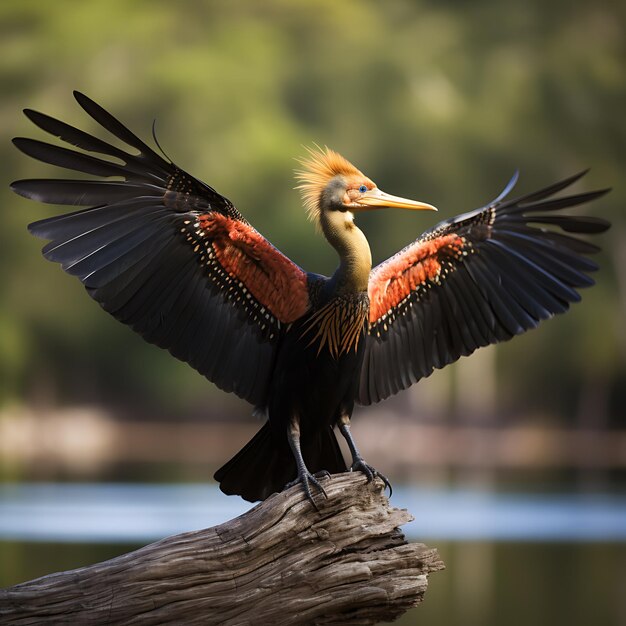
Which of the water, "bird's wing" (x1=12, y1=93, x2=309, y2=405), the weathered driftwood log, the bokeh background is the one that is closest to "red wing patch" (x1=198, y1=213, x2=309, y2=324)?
"bird's wing" (x1=12, y1=93, x2=309, y2=405)

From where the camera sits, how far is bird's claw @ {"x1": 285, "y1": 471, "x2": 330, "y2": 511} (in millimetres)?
4148

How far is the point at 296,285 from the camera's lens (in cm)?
450

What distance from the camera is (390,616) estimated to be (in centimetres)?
422

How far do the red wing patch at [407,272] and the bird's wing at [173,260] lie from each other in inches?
14.8

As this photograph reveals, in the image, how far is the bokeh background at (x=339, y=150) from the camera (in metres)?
19.4

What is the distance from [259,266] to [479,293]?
98cm

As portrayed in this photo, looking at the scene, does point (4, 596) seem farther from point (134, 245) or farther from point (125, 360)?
point (125, 360)

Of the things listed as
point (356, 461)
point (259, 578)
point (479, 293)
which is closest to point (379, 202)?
point (479, 293)

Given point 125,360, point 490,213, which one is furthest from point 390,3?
point 490,213

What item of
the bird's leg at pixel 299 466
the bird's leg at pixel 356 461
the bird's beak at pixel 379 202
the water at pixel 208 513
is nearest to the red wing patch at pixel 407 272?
the bird's beak at pixel 379 202

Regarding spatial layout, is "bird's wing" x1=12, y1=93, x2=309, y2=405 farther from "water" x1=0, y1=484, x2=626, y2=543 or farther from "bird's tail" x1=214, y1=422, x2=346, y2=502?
"water" x1=0, y1=484, x2=626, y2=543

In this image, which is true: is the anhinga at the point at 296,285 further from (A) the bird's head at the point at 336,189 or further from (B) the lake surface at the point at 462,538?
(B) the lake surface at the point at 462,538

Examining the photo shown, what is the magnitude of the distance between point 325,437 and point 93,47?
62.1 feet

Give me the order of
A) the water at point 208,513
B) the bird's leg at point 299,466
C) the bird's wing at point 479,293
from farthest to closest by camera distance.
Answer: the water at point 208,513 → the bird's wing at point 479,293 → the bird's leg at point 299,466
